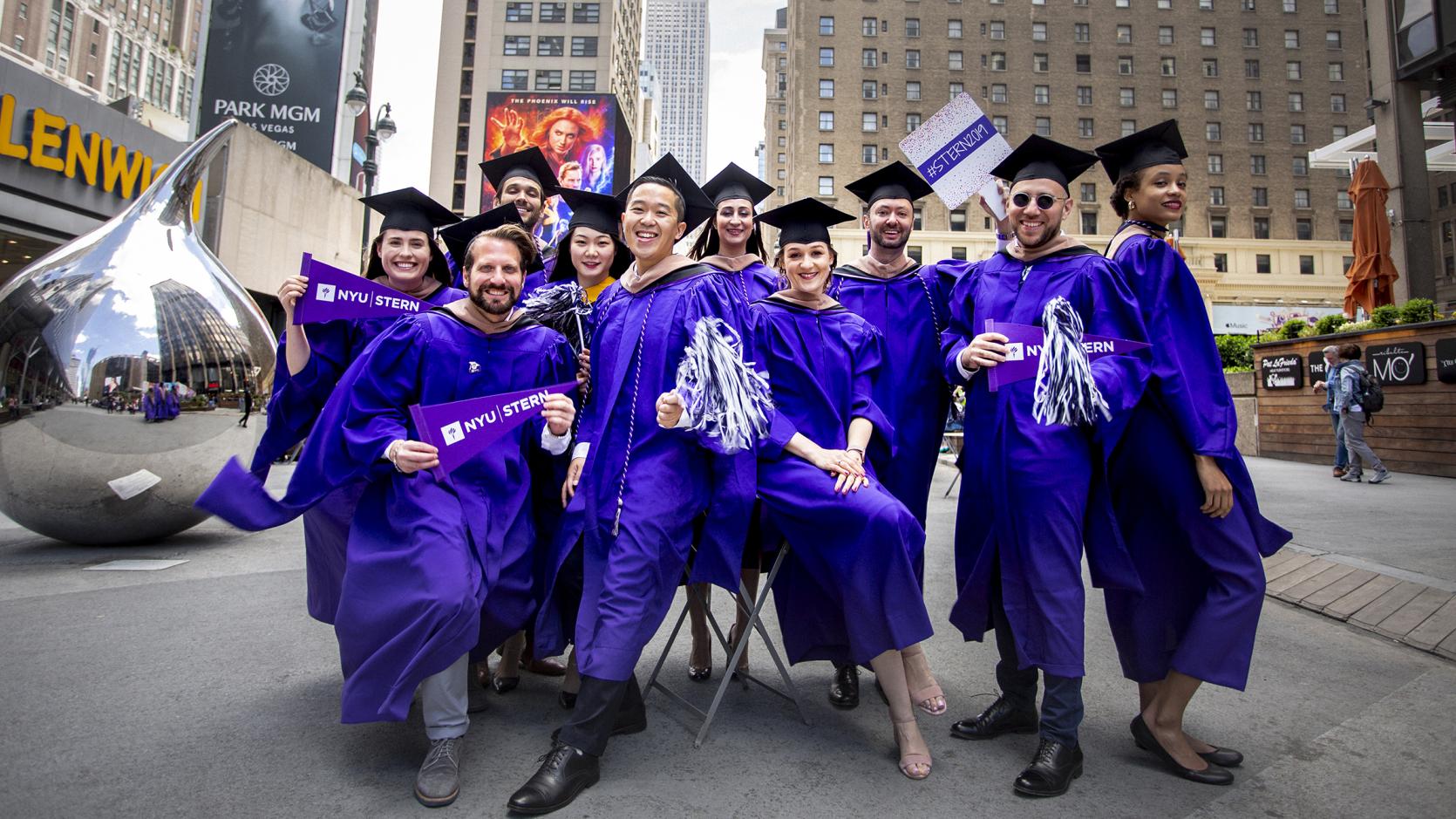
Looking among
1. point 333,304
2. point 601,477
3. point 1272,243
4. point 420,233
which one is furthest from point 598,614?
point 1272,243

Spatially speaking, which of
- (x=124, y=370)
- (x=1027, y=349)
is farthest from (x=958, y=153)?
(x=124, y=370)

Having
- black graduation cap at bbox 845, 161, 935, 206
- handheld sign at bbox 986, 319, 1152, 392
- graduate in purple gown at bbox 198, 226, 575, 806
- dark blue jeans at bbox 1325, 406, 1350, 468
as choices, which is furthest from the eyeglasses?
dark blue jeans at bbox 1325, 406, 1350, 468

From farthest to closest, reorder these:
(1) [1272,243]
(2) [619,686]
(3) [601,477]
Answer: (1) [1272,243] → (3) [601,477] → (2) [619,686]

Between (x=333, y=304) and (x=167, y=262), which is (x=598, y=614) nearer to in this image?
(x=333, y=304)

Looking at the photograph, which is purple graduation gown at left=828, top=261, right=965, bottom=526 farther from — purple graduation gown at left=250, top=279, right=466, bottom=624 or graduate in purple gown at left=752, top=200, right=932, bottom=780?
purple graduation gown at left=250, top=279, right=466, bottom=624

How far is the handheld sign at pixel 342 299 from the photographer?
11.7 ft

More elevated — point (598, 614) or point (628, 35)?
point (628, 35)

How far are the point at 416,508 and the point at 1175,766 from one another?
313 centimetres

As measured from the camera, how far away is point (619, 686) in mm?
2865

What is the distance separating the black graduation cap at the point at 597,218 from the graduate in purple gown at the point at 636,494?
481 mm

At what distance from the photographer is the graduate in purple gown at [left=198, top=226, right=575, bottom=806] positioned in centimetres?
272

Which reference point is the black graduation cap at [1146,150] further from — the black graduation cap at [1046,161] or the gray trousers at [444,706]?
the gray trousers at [444,706]

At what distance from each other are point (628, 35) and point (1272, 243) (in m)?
58.9

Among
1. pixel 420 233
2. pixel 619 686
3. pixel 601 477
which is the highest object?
pixel 420 233
